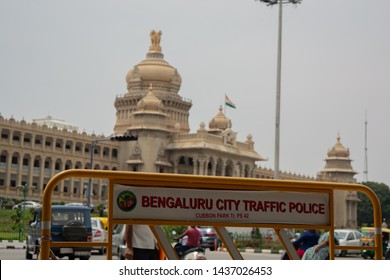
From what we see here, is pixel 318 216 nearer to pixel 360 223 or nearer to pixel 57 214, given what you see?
pixel 57 214

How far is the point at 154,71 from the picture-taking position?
8775 centimetres

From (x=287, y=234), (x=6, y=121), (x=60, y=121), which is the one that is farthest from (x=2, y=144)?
(x=287, y=234)

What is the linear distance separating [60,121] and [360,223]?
44.7 m

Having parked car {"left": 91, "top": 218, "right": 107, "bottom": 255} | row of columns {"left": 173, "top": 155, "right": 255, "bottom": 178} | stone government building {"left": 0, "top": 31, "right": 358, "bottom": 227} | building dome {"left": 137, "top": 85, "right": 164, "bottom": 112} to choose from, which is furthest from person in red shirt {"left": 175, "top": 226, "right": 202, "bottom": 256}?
building dome {"left": 137, "top": 85, "right": 164, "bottom": 112}

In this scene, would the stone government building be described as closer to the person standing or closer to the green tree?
the green tree

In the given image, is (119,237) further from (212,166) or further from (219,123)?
(219,123)

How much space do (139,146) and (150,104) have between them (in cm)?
457

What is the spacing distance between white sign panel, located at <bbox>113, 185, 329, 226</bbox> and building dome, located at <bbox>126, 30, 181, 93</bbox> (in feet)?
273

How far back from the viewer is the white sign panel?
14.2 feet

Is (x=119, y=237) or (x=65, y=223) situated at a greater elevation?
(x=65, y=223)

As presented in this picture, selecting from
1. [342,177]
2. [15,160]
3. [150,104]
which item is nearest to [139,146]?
[150,104]

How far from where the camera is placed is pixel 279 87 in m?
36.0

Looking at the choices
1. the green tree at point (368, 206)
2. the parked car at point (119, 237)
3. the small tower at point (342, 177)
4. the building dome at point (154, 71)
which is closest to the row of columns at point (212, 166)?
the building dome at point (154, 71)

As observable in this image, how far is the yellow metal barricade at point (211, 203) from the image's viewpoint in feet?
A: 14.0
